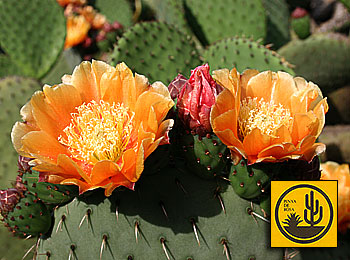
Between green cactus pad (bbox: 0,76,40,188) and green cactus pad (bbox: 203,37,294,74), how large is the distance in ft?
2.53

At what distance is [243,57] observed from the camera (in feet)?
4.09

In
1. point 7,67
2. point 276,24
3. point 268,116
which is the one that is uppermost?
point 268,116

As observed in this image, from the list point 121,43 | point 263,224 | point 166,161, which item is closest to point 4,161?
point 121,43

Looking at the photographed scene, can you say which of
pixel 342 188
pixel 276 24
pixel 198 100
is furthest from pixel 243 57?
pixel 276 24

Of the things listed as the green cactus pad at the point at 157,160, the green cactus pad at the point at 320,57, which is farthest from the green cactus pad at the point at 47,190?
the green cactus pad at the point at 320,57

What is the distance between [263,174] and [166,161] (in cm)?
18

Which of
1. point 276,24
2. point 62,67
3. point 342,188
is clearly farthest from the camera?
point 276,24

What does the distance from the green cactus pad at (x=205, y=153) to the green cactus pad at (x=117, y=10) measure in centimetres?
244

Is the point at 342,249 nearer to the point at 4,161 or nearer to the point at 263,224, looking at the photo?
the point at 263,224

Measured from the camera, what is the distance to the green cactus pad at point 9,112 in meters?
A: 1.42

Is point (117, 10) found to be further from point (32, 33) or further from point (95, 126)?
point (95, 126)

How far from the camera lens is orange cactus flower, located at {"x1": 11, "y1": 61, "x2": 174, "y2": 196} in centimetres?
62

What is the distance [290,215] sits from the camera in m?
0.75

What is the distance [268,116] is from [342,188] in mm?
537
